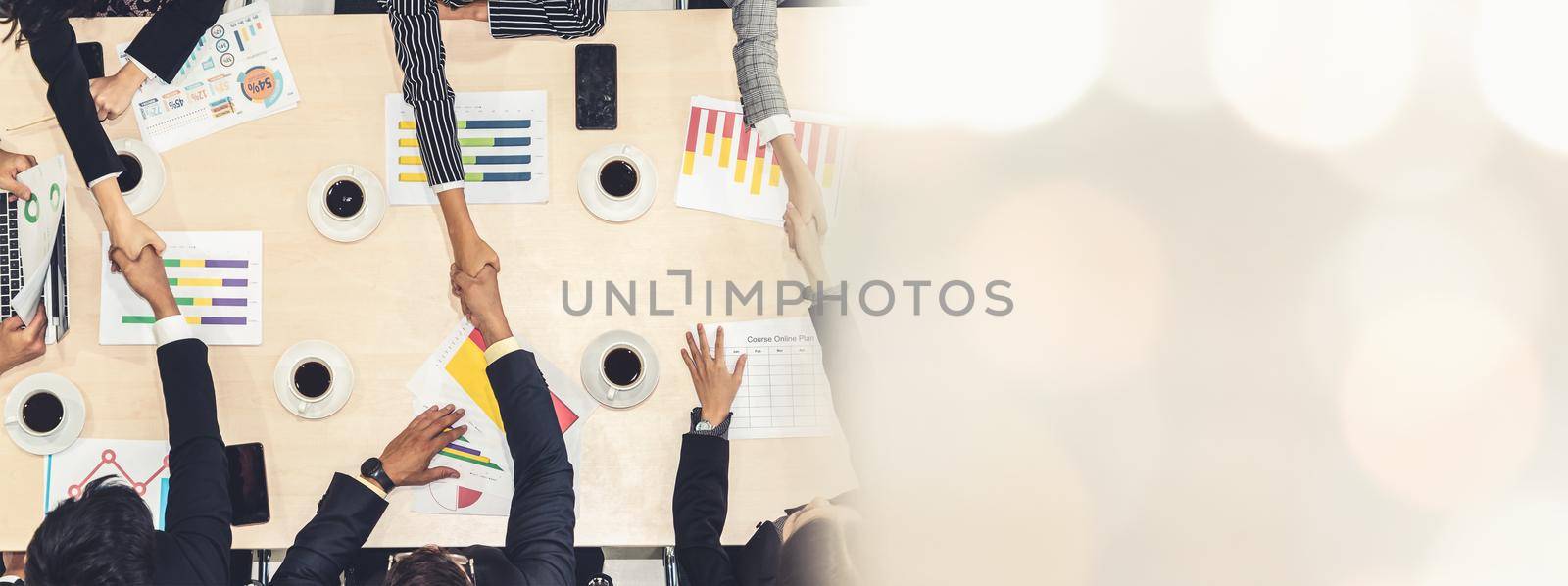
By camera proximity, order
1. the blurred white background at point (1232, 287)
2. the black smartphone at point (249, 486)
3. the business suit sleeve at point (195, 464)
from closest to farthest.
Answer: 1. the business suit sleeve at point (195, 464)
2. the black smartphone at point (249, 486)
3. the blurred white background at point (1232, 287)

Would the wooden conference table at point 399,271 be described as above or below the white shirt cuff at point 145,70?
below

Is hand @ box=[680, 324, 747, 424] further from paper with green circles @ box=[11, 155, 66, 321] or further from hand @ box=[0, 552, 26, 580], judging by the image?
hand @ box=[0, 552, 26, 580]

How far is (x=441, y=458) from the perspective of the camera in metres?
1.09

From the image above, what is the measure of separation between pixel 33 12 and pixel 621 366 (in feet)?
3.70

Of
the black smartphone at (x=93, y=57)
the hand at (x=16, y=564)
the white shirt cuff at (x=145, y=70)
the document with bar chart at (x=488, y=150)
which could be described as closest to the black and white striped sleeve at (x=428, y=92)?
the document with bar chart at (x=488, y=150)

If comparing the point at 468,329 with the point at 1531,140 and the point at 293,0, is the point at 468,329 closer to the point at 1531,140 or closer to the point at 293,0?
the point at 293,0

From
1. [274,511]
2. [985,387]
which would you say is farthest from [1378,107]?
[274,511]

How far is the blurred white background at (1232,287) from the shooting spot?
1188mm

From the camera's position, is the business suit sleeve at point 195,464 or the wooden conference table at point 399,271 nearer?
the business suit sleeve at point 195,464

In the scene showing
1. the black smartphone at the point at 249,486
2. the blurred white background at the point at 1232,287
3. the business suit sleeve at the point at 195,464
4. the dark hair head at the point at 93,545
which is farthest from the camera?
the blurred white background at the point at 1232,287

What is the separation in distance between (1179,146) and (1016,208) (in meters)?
0.32

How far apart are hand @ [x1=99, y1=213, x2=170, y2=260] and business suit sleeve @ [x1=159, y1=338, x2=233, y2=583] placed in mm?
182

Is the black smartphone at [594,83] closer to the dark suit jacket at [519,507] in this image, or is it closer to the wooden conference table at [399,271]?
the wooden conference table at [399,271]

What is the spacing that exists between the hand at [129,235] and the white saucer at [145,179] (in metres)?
0.03
